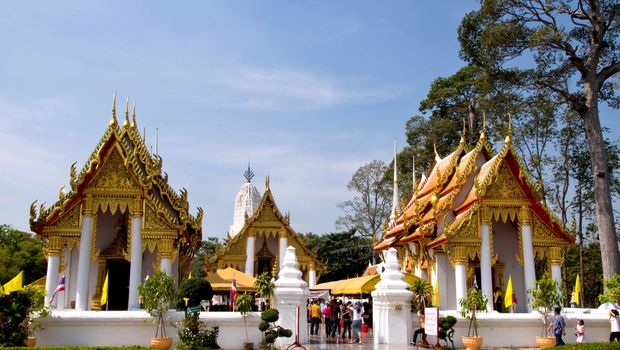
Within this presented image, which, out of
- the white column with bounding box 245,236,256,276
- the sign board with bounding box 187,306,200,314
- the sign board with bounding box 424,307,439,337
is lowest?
the sign board with bounding box 424,307,439,337

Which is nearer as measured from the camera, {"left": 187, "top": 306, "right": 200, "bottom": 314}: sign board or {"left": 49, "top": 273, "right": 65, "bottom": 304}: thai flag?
{"left": 187, "top": 306, "right": 200, "bottom": 314}: sign board

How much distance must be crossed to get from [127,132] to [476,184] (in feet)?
34.2

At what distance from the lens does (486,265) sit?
1709cm

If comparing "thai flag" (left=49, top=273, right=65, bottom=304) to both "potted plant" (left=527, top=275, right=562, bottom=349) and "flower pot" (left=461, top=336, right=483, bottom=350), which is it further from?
"potted plant" (left=527, top=275, right=562, bottom=349)

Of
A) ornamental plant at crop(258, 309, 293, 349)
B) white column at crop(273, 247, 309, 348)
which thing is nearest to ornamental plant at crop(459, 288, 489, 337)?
white column at crop(273, 247, 309, 348)

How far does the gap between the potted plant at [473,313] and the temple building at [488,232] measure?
1.61 meters

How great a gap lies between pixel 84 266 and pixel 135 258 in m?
1.35

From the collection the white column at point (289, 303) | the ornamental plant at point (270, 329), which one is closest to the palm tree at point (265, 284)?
the white column at point (289, 303)

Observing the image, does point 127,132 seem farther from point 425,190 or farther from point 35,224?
point 425,190

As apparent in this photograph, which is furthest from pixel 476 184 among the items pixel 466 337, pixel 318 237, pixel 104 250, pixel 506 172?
pixel 318 237

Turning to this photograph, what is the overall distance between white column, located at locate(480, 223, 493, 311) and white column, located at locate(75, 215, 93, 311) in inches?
430

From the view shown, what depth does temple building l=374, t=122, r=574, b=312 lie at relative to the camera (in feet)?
56.4

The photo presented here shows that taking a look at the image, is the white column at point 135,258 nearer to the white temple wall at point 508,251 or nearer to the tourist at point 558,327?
the tourist at point 558,327

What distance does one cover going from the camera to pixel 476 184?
57.0 feet
